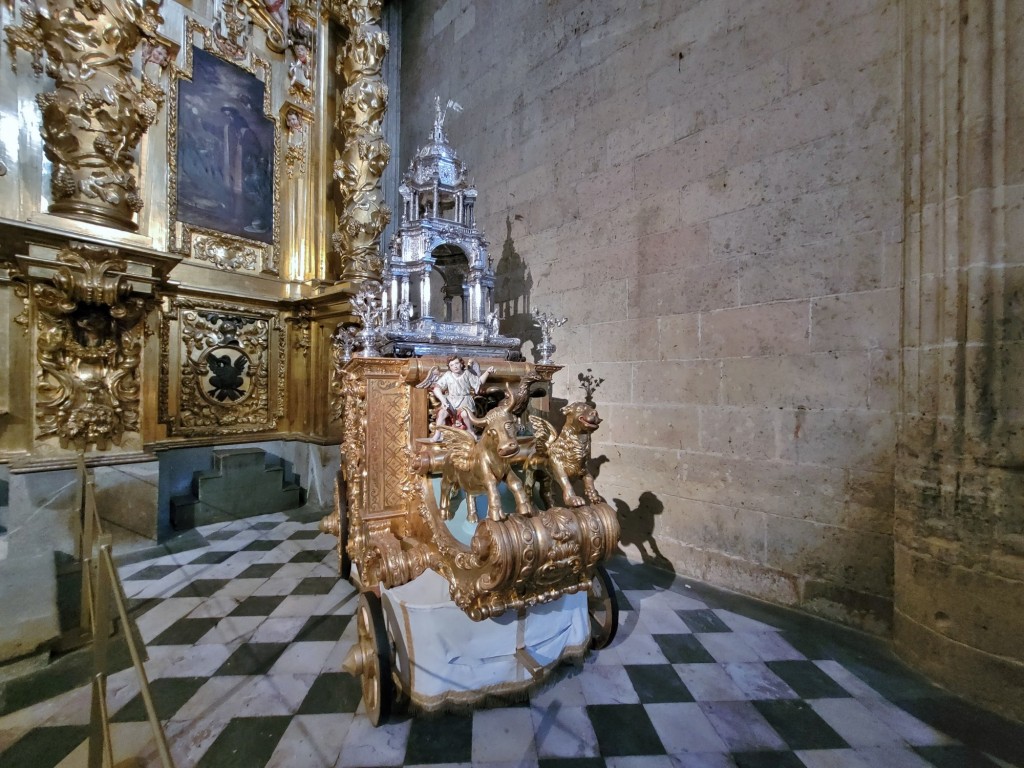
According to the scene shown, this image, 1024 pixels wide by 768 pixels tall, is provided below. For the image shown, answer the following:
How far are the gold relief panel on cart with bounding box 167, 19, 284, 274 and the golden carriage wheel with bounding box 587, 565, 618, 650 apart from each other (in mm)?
5688

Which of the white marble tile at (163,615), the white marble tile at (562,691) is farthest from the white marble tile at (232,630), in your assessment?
the white marble tile at (562,691)

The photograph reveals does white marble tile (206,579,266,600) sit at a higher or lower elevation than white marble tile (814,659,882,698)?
higher

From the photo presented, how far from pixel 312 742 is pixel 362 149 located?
6006 mm

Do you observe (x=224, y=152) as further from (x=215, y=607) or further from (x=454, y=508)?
(x=454, y=508)

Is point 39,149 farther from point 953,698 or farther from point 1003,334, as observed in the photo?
point 953,698

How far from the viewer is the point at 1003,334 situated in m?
2.20

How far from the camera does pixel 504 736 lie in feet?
6.30

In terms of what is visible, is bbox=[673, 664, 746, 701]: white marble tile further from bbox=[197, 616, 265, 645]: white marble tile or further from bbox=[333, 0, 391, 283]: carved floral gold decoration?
bbox=[333, 0, 391, 283]: carved floral gold decoration

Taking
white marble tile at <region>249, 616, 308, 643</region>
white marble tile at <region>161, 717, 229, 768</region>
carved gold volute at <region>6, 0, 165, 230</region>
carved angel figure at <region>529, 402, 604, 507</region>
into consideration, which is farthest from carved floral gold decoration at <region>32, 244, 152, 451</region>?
carved angel figure at <region>529, 402, 604, 507</region>

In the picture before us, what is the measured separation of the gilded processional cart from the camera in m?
1.94

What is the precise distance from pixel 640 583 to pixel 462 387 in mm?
2326

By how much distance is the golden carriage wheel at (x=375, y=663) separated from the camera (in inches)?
75.4

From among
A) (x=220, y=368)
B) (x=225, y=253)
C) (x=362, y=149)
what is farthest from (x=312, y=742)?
(x=362, y=149)

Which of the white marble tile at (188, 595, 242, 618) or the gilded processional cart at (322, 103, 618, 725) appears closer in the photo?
the gilded processional cart at (322, 103, 618, 725)
